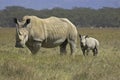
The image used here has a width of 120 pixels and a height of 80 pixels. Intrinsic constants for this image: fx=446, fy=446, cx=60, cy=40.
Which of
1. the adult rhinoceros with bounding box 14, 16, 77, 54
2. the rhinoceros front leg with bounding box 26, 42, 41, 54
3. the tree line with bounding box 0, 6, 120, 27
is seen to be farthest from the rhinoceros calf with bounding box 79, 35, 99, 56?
the tree line with bounding box 0, 6, 120, 27

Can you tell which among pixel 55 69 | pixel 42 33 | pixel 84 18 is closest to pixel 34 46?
pixel 42 33

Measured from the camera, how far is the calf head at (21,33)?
14508 mm

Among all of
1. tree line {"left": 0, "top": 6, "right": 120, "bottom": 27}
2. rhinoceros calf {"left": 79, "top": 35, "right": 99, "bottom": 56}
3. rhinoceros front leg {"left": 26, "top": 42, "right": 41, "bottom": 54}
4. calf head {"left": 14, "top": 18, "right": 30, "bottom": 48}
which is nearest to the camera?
calf head {"left": 14, "top": 18, "right": 30, "bottom": 48}

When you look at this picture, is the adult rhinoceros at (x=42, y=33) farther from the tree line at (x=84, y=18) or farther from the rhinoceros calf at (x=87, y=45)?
the tree line at (x=84, y=18)

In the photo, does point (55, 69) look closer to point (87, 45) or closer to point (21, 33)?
point (21, 33)

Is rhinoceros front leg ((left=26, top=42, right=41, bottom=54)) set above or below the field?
below

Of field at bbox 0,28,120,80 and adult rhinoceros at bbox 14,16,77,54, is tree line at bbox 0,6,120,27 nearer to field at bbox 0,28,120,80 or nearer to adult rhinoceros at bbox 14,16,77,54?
adult rhinoceros at bbox 14,16,77,54

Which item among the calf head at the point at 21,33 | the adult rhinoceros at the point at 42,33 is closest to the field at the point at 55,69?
the calf head at the point at 21,33

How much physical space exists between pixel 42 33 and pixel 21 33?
1097mm

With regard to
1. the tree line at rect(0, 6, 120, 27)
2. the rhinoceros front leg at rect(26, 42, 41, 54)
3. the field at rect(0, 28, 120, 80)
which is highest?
the field at rect(0, 28, 120, 80)

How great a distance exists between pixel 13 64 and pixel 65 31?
6129 millimetres

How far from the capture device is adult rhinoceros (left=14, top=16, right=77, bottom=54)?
1468 centimetres

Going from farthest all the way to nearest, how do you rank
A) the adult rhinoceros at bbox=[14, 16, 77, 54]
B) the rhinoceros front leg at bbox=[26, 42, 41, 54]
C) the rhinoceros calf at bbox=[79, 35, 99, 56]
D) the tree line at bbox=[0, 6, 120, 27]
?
the tree line at bbox=[0, 6, 120, 27] < the rhinoceros calf at bbox=[79, 35, 99, 56] < the rhinoceros front leg at bbox=[26, 42, 41, 54] < the adult rhinoceros at bbox=[14, 16, 77, 54]

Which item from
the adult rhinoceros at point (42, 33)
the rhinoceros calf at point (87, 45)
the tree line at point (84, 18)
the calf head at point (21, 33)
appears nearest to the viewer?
the calf head at point (21, 33)
